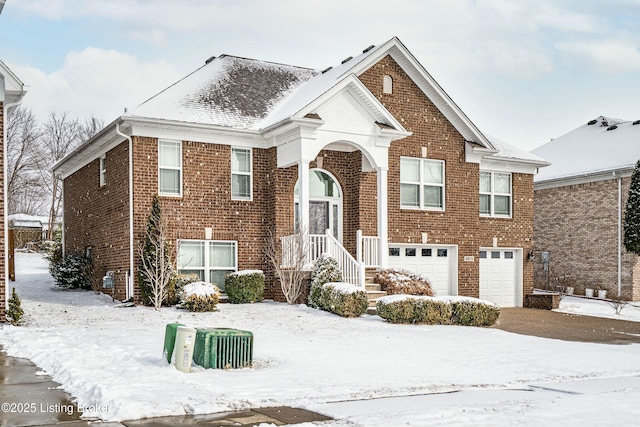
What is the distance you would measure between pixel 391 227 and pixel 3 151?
11504mm

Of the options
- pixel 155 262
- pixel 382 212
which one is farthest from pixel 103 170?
pixel 382 212

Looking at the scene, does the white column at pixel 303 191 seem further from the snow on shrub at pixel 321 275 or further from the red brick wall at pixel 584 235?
the red brick wall at pixel 584 235

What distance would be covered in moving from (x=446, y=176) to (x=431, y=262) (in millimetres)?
2835

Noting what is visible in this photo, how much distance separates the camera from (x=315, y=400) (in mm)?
8883

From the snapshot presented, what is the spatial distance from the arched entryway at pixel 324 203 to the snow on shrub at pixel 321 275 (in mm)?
2691

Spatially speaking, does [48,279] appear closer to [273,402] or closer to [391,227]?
[391,227]

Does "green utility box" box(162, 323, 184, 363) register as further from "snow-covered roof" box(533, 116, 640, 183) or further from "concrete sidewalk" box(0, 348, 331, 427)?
"snow-covered roof" box(533, 116, 640, 183)

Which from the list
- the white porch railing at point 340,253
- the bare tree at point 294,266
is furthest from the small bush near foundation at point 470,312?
the bare tree at point 294,266

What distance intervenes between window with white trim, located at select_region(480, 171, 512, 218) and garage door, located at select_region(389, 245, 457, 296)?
7.97 ft

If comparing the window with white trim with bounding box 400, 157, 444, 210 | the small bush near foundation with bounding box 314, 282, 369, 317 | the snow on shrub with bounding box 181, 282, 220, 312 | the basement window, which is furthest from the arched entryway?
the snow on shrub with bounding box 181, 282, 220, 312

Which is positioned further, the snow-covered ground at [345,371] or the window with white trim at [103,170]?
the window with white trim at [103,170]

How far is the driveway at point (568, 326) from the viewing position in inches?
667

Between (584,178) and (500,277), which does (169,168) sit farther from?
(584,178)

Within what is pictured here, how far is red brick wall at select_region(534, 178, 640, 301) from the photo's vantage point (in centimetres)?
2775
